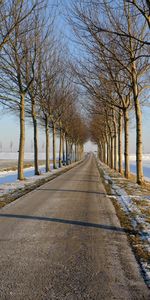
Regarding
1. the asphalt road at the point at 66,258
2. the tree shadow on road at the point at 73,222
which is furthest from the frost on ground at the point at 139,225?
the tree shadow on road at the point at 73,222

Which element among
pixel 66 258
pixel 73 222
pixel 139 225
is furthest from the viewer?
pixel 73 222

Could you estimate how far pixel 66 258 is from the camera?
4480 millimetres

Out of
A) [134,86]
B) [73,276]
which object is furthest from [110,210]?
[134,86]

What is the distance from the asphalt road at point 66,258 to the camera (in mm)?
3389

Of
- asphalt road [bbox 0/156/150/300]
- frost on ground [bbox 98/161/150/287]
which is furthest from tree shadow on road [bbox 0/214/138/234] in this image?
frost on ground [bbox 98/161/150/287]

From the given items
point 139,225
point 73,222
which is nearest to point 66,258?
point 73,222

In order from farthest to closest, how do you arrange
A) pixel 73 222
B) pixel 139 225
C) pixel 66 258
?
pixel 73 222 < pixel 139 225 < pixel 66 258

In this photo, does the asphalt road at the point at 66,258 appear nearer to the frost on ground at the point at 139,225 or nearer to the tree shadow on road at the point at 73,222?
the tree shadow on road at the point at 73,222

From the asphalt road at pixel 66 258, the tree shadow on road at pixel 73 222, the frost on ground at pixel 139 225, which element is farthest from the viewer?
the tree shadow on road at pixel 73 222

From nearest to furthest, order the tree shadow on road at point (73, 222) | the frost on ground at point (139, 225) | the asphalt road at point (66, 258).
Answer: the asphalt road at point (66, 258) → the frost on ground at point (139, 225) → the tree shadow on road at point (73, 222)

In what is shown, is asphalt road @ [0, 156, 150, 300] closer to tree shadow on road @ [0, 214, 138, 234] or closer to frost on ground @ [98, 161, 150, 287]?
tree shadow on road @ [0, 214, 138, 234]

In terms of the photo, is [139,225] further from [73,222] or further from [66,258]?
[66,258]

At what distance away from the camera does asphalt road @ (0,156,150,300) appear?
11.1 ft

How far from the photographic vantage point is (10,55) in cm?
1738
